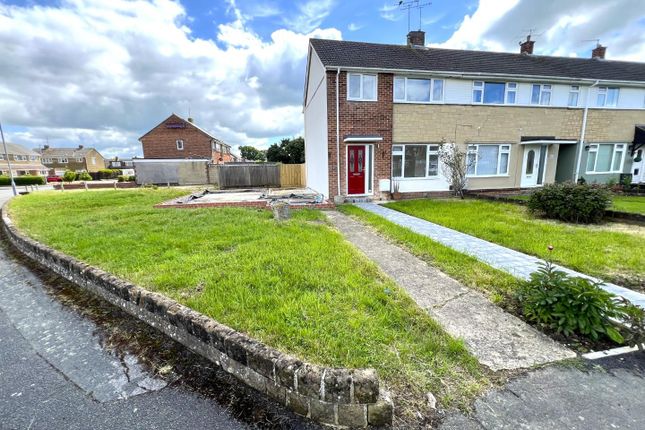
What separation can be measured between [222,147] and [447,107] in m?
41.4

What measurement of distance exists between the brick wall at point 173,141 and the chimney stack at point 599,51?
3645cm

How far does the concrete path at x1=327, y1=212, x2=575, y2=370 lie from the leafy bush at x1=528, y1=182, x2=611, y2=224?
18.7ft

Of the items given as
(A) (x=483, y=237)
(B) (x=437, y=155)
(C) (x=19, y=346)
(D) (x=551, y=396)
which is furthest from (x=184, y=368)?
(B) (x=437, y=155)

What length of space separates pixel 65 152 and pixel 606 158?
3827 inches

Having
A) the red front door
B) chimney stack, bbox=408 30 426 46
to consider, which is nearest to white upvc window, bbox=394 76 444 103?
the red front door

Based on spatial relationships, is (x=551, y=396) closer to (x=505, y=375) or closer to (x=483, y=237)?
(x=505, y=375)

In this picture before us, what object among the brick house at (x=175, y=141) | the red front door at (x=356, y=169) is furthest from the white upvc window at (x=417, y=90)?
the brick house at (x=175, y=141)

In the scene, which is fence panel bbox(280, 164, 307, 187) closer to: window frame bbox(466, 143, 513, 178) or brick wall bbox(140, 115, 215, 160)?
window frame bbox(466, 143, 513, 178)

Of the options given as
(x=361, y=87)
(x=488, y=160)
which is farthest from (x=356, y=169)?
(x=488, y=160)

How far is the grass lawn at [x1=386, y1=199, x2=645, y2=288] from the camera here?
184 inches

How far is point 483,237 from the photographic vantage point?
6.64m

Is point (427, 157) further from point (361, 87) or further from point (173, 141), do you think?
point (173, 141)

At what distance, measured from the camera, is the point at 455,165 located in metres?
12.9

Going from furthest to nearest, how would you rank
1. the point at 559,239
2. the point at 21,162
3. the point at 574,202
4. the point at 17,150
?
the point at 17,150, the point at 21,162, the point at 574,202, the point at 559,239
